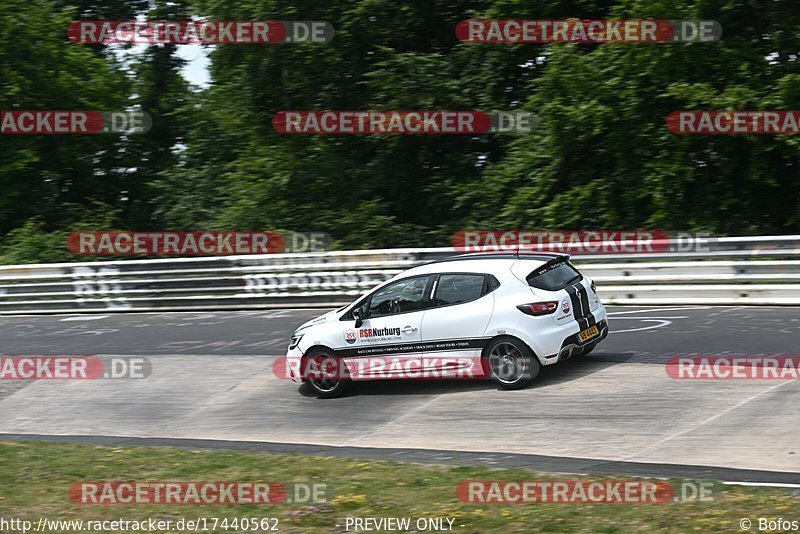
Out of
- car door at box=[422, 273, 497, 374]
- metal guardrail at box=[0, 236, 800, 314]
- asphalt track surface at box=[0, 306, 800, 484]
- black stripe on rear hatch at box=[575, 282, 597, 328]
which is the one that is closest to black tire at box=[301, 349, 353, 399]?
asphalt track surface at box=[0, 306, 800, 484]

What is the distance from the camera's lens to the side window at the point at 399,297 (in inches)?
493

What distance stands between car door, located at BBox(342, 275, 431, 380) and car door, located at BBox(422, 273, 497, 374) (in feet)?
0.47

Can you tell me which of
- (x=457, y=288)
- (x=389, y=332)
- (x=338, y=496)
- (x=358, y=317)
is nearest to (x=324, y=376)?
(x=358, y=317)

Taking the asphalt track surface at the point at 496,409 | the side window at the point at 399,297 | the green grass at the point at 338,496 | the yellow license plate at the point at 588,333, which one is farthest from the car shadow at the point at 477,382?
the green grass at the point at 338,496

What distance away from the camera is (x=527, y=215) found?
75.3 ft

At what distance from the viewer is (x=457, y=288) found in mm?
12352

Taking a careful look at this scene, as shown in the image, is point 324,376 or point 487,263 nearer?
point 487,263

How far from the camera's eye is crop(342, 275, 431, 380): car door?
40.9 ft

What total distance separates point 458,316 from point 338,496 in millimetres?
4172

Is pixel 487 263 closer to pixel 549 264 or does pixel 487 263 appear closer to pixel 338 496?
pixel 549 264

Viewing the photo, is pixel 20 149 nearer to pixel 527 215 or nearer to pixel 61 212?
pixel 61 212

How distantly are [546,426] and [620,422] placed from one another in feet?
2.45

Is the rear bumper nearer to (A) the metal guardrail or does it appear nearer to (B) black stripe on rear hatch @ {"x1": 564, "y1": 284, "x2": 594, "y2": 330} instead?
(B) black stripe on rear hatch @ {"x1": 564, "y1": 284, "x2": 594, "y2": 330}

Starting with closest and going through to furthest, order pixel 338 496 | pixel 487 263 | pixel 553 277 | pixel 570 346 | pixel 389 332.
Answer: pixel 338 496
pixel 570 346
pixel 553 277
pixel 487 263
pixel 389 332
